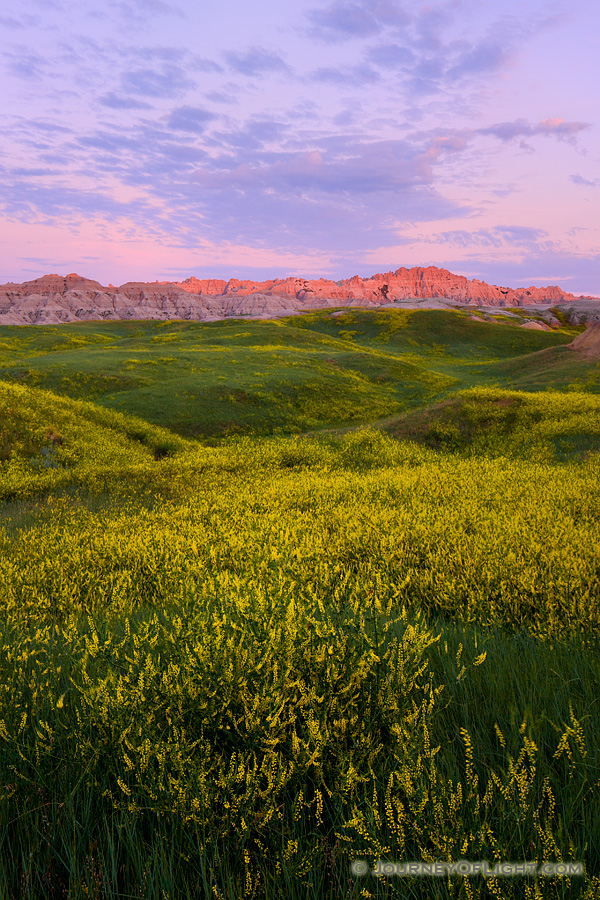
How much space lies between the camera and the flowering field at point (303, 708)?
2072mm

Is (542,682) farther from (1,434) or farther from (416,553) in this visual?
(1,434)

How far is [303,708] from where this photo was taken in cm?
300

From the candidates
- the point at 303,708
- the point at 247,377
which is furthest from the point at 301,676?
the point at 247,377

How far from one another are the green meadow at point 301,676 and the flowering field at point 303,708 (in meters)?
0.02

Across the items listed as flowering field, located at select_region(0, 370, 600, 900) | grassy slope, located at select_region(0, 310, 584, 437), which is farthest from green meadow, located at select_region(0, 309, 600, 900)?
grassy slope, located at select_region(0, 310, 584, 437)

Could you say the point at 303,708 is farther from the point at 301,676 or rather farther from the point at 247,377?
the point at 247,377

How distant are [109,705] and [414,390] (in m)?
35.8

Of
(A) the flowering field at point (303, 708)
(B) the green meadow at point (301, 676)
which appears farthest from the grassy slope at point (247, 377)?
(A) the flowering field at point (303, 708)

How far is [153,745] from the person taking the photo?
2.53m

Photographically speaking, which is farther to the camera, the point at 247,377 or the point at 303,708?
the point at 247,377

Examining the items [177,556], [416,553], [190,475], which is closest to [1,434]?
[190,475]

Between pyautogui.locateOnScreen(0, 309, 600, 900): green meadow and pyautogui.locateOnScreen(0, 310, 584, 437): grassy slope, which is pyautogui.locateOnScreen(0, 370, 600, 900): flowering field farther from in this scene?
pyautogui.locateOnScreen(0, 310, 584, 437): grassy slope

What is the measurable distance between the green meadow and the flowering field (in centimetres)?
2

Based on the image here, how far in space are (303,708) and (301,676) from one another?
211 millimetres
